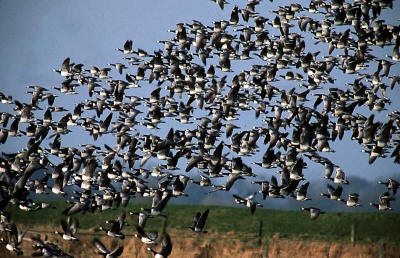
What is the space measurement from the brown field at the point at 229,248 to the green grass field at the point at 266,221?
22.4m

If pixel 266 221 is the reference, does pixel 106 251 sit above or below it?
below

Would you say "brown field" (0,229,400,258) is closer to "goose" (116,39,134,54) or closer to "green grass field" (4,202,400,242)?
"goose" (116,39,134,54)

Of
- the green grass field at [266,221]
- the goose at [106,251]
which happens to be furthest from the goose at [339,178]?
the green grass field at [266,221]

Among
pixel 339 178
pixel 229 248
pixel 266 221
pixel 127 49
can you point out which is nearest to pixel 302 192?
pixel 339 178

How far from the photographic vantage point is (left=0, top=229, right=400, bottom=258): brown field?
40812 mm

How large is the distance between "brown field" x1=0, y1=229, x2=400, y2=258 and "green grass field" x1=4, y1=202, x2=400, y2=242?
884 inches

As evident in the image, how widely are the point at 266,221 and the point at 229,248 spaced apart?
3412cm

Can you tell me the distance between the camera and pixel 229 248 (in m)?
47.4

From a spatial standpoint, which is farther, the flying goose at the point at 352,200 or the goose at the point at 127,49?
the goose at the point at 127,49

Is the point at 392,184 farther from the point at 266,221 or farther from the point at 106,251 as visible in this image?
the point at 266,221

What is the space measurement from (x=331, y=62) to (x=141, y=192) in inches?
561

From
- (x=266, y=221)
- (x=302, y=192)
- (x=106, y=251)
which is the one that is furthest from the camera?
(x=266, y=221)

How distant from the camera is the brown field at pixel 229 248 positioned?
4081 centimetres

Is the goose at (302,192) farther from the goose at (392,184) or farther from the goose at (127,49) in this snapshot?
the goose at (127,49)
